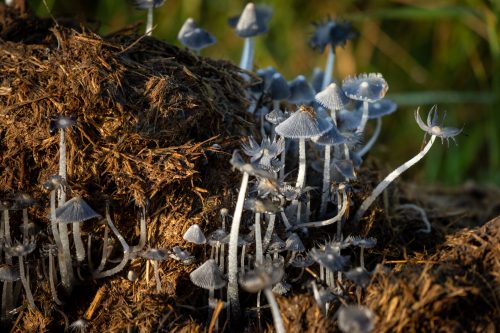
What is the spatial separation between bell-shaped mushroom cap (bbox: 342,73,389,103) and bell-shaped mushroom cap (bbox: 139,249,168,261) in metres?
1.27

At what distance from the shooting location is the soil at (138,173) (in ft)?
8.77

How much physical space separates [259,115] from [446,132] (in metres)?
1.21

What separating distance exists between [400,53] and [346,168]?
5.44 meters

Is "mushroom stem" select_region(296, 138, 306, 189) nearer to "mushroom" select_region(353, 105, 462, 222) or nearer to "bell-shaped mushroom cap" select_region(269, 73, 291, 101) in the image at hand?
"mushroom" select_region(353, 105, 462, 222)

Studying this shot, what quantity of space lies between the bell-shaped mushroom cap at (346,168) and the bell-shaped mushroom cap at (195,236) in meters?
0.81

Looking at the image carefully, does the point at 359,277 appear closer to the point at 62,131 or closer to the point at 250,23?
the point at 62,131

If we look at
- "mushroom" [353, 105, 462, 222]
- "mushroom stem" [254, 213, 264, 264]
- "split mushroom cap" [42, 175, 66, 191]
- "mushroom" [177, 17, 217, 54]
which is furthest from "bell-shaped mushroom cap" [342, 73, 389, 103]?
"split mushroom cap" [42, 175, 66, 191]

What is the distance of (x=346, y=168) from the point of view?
2967mm

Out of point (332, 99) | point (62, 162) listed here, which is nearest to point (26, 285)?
point (62, 162)

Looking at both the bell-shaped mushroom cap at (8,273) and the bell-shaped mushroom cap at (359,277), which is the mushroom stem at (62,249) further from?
the bell-shaped mushroom cap at (359,277)

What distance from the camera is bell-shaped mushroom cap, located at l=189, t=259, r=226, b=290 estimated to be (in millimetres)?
2549

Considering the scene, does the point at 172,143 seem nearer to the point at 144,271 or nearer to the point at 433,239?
the point at 144,271

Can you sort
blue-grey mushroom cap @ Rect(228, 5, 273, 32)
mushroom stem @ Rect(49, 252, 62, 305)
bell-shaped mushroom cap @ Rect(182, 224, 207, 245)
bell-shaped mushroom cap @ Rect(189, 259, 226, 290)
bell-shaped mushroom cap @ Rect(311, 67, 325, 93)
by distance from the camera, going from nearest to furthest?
1. bell-shaped mushroom cap @ Rect(189, 259, 226, 290)
2. bell-shaped mushroom cap @ Rect(182, 224, 207, 245)
3. mushroom stem @ Rect(49, 252, 62, 305)
4. blue-grey mushroom cap @ Rect(228, 5, 273, 32)
5. bell-shaped mushroom cap @ Rect(311, 67, 325, 93)

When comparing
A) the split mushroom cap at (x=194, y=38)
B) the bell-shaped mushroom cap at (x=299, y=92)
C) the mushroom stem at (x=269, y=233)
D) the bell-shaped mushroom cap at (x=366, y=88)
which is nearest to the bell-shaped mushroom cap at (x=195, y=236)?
the mushroom stem at (x=269, y=233)
